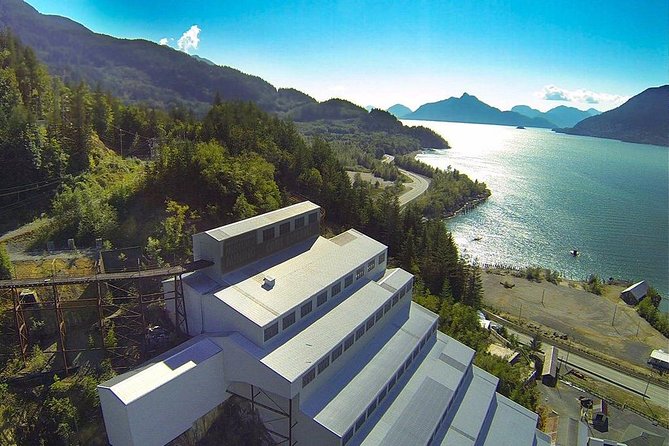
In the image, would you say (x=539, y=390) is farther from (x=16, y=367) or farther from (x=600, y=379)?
(x=16, y=367)

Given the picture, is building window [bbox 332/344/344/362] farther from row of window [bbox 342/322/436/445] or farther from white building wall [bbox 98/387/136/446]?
white building wall [bbox 98/387/136/446]

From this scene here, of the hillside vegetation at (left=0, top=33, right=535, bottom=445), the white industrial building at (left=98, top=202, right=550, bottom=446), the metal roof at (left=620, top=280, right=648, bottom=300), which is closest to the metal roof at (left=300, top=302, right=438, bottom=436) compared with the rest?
the white industrial building at (left=98, top=202, right=550, bottom=446)

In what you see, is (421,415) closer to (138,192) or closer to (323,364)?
(323,364)

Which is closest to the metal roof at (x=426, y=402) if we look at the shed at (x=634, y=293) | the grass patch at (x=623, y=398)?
Answer: the grass patch at (x=623, y=398)

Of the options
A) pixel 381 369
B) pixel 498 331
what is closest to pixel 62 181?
pixel 381 369

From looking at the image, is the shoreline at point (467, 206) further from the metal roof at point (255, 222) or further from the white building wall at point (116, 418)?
the white building wall at point (116, 418)
